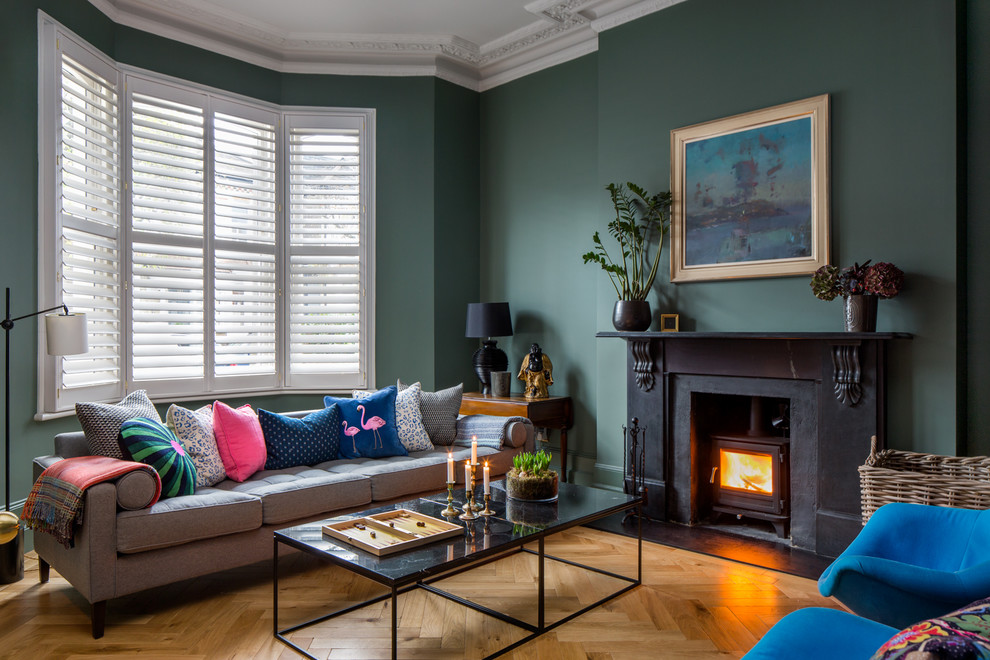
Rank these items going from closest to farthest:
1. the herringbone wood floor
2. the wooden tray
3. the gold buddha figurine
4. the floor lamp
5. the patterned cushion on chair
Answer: the patterned cushion on chair, the wooden tray, the herringbone wood floor, the floor lamp, the gold buddha figurine

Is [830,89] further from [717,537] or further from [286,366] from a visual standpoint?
[286,366]

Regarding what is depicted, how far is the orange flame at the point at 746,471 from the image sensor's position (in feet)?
12.7

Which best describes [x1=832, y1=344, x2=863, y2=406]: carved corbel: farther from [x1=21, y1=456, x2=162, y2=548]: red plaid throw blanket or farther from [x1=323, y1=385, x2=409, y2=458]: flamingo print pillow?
[x1=21, y1=456, x2=162, y2=548]: red plaid throw blanket

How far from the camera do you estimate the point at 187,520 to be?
2820 millimetres

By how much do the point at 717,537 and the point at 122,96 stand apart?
4.65m

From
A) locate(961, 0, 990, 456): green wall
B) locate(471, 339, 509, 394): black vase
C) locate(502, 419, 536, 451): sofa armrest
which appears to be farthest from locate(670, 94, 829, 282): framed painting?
locate(471, 339, 509, 394): black vase

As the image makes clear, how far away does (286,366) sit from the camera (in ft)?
17.0

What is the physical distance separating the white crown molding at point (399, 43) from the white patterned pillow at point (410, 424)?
272 cm

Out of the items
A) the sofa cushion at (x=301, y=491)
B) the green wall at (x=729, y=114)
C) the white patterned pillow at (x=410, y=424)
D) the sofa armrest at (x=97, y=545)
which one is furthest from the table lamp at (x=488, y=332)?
the sofa armrest at (x=97, y=545)

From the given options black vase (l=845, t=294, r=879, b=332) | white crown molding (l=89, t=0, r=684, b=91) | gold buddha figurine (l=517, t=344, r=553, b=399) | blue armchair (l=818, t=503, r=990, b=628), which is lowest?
blue armchair (l=818, t=503, r=990, b=628)

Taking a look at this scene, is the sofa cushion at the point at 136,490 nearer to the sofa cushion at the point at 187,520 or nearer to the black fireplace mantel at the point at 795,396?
the sofa cushion at the point at 187,520

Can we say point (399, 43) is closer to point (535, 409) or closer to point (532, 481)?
point (535, 409)

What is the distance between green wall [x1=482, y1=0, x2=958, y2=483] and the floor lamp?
3.10m

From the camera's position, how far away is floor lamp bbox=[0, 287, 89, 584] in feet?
10.3
